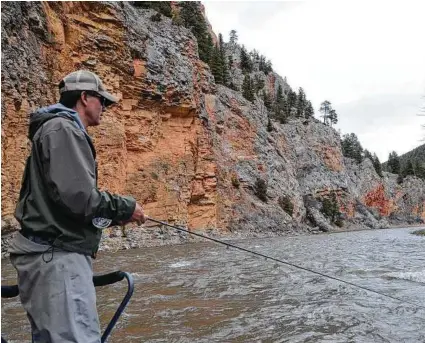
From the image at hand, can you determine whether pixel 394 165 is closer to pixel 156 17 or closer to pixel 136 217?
pixel 156 17

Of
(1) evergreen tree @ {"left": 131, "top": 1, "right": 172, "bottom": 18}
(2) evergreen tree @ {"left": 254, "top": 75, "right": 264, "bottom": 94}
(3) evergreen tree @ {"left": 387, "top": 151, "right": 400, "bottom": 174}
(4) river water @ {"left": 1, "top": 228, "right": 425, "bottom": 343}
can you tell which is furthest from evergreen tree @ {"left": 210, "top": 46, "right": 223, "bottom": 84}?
(3) evergreen tree @ {"left": 387, "top": 151, "right": 400, "bottom": 174}

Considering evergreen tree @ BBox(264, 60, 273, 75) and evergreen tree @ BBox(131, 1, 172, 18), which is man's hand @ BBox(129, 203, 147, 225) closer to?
evergreen tree @ BBox(131, 1, 172, 18)

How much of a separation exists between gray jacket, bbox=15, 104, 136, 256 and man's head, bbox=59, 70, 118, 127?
0.69ft

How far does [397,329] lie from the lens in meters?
4.84

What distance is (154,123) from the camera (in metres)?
27.5

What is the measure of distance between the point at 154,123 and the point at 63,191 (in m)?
25.8

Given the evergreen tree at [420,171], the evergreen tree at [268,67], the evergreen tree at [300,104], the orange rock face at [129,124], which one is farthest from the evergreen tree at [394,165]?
the orange rock face at [129,124]

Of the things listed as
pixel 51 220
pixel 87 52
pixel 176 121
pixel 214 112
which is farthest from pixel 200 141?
pixel 51 220

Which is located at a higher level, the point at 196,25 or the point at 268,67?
the point at 268,67

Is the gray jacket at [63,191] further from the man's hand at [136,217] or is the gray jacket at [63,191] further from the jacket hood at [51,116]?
the man's hand at [136,217]

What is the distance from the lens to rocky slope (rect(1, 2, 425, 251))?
57.7 feet

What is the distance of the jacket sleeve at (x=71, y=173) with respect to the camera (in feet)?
6.80

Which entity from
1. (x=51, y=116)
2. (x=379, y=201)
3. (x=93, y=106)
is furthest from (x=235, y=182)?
(x=379, y=201)

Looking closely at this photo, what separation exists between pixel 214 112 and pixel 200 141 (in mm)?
7946
